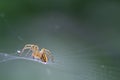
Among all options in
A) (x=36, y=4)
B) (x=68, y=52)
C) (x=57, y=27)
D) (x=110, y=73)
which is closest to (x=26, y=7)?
(x=36, y=4)

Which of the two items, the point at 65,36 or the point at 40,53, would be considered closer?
the point at 40,53

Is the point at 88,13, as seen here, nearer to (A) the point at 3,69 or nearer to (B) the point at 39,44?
(B) the point at 39,44

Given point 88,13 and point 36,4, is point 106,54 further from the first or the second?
point 36,4

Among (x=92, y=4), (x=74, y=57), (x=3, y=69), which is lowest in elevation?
(x=3, y=69)

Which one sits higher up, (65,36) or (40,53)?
(65,36)

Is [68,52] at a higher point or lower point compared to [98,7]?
lower

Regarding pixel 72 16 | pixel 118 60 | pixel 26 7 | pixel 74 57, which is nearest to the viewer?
pixel 74 57

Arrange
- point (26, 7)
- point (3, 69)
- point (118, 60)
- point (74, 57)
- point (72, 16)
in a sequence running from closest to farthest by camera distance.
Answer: point (3, 69), point (74, 57), point (118, 60), point (26, 7), point (72, 16)

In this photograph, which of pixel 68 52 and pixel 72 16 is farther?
pixel 72 16
